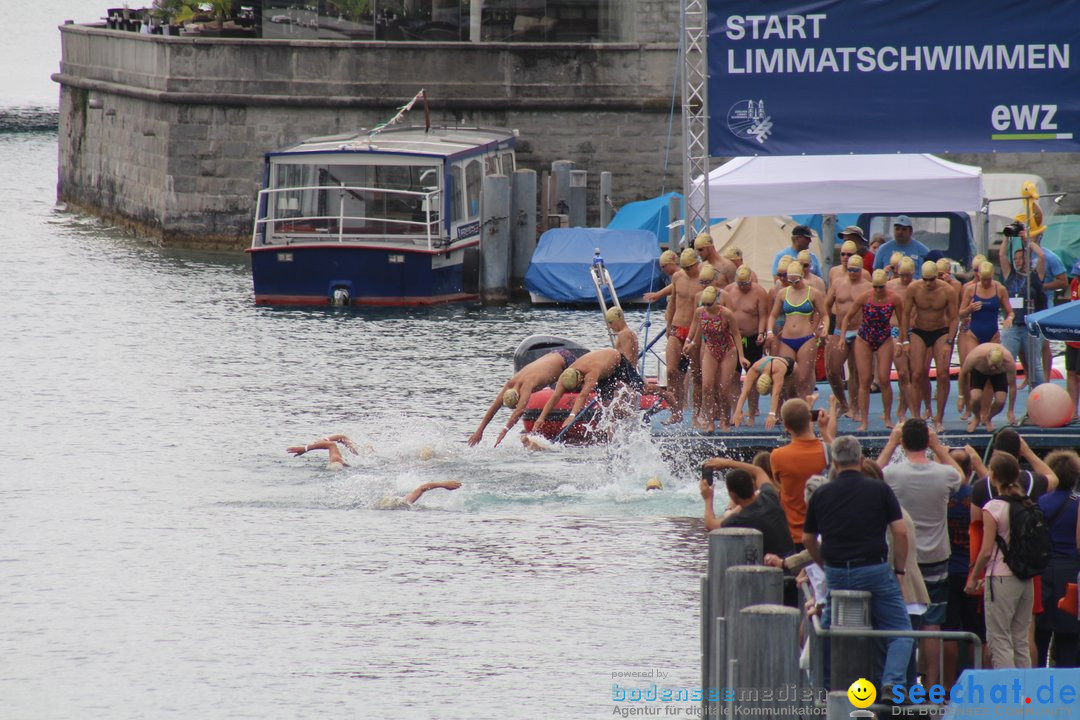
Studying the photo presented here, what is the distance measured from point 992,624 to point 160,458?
1164 cm

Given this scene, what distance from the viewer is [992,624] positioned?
8883 mm

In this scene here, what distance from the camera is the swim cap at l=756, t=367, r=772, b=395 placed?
15.3m

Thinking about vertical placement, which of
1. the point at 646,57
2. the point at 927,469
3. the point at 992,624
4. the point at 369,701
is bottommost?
the point at 369,701

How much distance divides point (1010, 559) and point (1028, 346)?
7925mm

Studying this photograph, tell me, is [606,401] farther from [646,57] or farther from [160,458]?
[646,57]

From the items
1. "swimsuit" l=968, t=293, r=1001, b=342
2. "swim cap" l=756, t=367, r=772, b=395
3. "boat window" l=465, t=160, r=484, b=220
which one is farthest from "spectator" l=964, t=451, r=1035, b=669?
"boat window" l=465, t=160, r=484, b=220

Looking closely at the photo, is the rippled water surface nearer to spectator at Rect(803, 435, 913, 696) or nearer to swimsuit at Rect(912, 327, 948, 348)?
swimsuit at Rect(912, 327, 948, 348)

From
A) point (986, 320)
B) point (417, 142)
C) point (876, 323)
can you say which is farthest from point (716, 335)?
point (417, 142)

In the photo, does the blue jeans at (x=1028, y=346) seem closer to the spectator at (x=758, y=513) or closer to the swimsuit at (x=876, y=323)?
the swimsuit at (x=876, y=323)

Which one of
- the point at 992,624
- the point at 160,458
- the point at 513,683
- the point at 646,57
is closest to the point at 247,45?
the point at 646,57

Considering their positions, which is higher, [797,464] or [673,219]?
[673,219]

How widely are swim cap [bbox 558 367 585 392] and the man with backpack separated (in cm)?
812

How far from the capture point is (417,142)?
3023 centimetres

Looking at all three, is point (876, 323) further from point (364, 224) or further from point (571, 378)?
point (364, 224)
